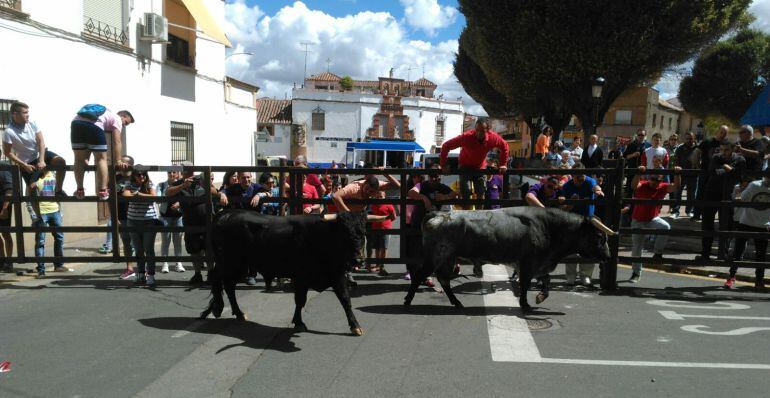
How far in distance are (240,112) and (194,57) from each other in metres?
4.13

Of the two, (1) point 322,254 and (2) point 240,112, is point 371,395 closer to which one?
(1) point 322,254

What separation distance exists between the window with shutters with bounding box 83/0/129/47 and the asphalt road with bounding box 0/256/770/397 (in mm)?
7881

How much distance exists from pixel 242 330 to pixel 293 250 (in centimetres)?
103

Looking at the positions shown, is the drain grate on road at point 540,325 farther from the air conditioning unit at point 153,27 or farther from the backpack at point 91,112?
the air conditioning unit at point 153,27

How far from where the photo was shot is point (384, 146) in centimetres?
3316

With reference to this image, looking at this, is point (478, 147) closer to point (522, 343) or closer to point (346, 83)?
point (522, 343)

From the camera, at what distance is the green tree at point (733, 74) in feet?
94.2

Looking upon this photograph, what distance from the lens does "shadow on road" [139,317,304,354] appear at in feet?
16.1

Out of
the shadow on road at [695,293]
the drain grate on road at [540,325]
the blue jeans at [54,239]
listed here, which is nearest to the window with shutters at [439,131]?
the shadow on road at [695,293]

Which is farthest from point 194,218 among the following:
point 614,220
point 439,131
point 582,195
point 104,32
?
point 439,131

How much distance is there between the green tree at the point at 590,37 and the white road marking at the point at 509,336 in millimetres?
12624

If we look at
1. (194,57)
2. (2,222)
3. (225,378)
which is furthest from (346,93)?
(225,378)

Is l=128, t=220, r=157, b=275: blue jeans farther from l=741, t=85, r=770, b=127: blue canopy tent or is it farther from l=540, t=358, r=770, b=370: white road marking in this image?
l=741, t=85, r=770, b=127: blue canopy tent

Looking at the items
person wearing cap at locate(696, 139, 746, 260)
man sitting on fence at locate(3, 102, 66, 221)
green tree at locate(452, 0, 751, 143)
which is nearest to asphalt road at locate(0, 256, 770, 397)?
person wearing cap at locate(696, 139, 746, 260)
